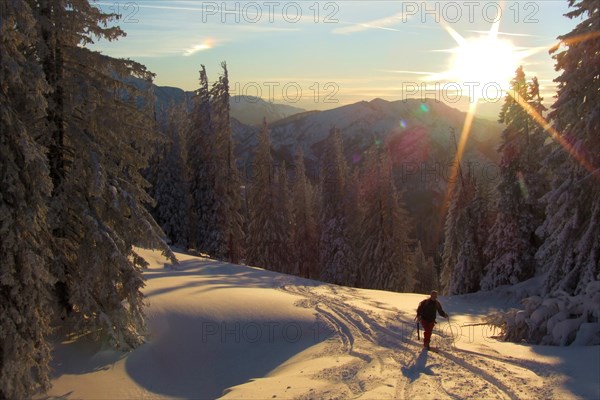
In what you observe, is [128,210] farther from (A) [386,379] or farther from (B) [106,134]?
(A) [386,379]

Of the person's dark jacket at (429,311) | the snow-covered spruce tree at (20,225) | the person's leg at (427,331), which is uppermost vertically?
the snow-covered spruce tree at (20,225)

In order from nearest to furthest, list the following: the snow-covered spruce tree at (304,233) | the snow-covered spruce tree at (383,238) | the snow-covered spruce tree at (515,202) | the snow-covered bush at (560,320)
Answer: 1. the snow-covered bush at (560,320)
2. the snow-covered spruce tree at (515,202)
3. the snow-covered spruce tree at (383,238)
4. the snow-covered spruce tree at (304,233)

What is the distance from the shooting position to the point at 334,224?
41.6 meters

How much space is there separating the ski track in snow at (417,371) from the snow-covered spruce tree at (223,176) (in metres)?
22.5

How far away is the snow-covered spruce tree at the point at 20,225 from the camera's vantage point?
979 cm

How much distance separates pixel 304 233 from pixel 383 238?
10208 mm

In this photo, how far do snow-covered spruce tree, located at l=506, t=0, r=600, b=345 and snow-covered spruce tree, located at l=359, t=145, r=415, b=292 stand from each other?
2095cm

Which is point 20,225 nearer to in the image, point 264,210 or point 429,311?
point 429,311

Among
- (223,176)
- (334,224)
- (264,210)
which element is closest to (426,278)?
(334,224)

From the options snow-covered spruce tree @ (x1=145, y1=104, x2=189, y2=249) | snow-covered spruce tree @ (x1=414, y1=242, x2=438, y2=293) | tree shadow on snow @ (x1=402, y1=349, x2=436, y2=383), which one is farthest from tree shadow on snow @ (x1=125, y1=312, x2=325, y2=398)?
snow-covered spruce tree @ (x1=414, y1=242, x2=438, y2=293)

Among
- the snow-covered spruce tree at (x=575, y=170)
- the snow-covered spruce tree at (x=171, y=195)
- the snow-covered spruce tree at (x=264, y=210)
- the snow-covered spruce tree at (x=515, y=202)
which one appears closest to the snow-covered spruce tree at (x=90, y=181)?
the snow-covered spruce tree at (x=575, y=170)

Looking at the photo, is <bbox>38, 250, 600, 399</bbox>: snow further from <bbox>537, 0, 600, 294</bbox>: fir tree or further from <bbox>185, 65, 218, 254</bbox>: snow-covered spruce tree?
<bbox>185, 65, 218, 254</bbox>: snow-covered spruce tree

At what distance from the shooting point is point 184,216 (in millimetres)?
39531

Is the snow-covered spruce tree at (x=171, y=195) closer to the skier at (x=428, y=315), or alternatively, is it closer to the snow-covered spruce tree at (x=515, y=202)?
the snow-covered spruce tree at (x=515, y=202)
